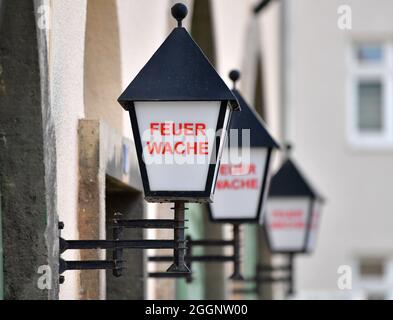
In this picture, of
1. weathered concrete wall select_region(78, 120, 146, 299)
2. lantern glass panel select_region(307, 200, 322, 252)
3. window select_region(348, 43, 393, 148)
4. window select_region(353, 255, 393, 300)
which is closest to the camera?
weathered concrete wall select_region(78, 120, 146, 299)

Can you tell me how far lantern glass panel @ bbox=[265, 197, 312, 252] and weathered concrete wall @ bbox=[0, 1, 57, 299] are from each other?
505cm

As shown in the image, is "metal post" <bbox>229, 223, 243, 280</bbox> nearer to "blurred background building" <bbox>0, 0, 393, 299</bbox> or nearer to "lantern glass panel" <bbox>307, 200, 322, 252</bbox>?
"blurred background building" <bbox>0, 0, 393, 299</bbox>

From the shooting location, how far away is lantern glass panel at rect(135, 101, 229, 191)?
168 inches

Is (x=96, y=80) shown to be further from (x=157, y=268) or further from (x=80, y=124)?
(x=157, y=268)

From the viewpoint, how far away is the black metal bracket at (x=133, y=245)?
4348mm

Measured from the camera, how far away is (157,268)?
723cm

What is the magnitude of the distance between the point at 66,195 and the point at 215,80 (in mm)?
735

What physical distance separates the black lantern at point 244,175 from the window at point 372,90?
10.0m

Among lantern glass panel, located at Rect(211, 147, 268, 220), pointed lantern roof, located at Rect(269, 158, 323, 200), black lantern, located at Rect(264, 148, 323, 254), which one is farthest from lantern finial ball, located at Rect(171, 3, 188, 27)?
pointed lantern roof, located at Rect(269, 158, 323, 200)

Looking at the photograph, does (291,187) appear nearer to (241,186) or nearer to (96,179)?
(241,186)

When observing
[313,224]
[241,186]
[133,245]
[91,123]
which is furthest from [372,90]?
[133,245]

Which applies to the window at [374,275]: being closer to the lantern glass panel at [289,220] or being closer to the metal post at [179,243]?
the lantern glass panel at [289,220]

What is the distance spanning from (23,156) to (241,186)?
235cm
